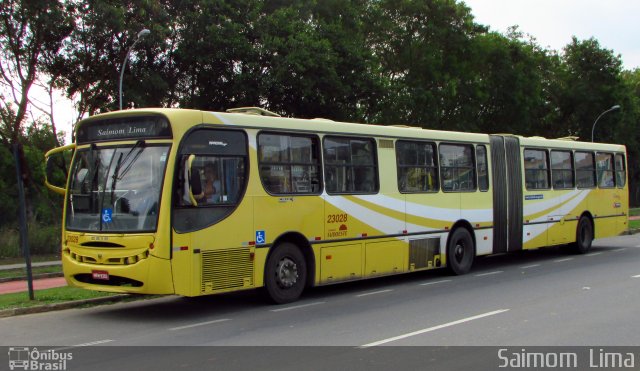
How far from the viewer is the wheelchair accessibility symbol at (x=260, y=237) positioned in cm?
1133


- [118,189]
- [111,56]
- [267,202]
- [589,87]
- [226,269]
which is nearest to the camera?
[118,189]

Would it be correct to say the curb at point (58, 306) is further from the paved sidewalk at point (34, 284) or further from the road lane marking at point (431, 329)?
the road lane marking at point (431, 329)

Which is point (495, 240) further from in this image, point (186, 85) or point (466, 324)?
point (186, 85)

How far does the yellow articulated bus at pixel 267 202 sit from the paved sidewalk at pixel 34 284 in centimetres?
592

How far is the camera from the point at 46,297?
12703 mm

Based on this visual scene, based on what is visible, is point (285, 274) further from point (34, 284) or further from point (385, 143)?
point (34, 284)

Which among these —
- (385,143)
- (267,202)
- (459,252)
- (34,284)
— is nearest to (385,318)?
(267,202)

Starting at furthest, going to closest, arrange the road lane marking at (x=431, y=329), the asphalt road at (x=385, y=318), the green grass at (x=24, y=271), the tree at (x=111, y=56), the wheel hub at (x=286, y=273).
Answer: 1. the tree at (x=111, y=56)
2. the green grass at (x=24, y=271)
3. the wheel hub at (x=286, y=273)
4. the asphalt road at (x=385, y=318)
5. the road lane marking at (x=431, y=329)

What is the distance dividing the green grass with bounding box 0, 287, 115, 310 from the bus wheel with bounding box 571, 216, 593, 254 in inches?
538

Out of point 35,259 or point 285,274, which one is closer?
point 285,274

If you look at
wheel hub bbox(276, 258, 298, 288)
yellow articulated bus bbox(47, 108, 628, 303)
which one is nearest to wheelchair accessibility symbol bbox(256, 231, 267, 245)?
yellow articulated bus bbox(47, 108, 628, 303)

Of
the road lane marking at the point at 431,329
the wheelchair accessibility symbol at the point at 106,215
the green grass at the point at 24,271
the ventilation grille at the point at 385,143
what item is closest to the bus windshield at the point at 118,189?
the wheelchair accessibility symbol at the point at 106,215

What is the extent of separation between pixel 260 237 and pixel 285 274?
934 mm

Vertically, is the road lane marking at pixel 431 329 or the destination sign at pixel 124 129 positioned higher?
the destination sign at pixel 124 129
